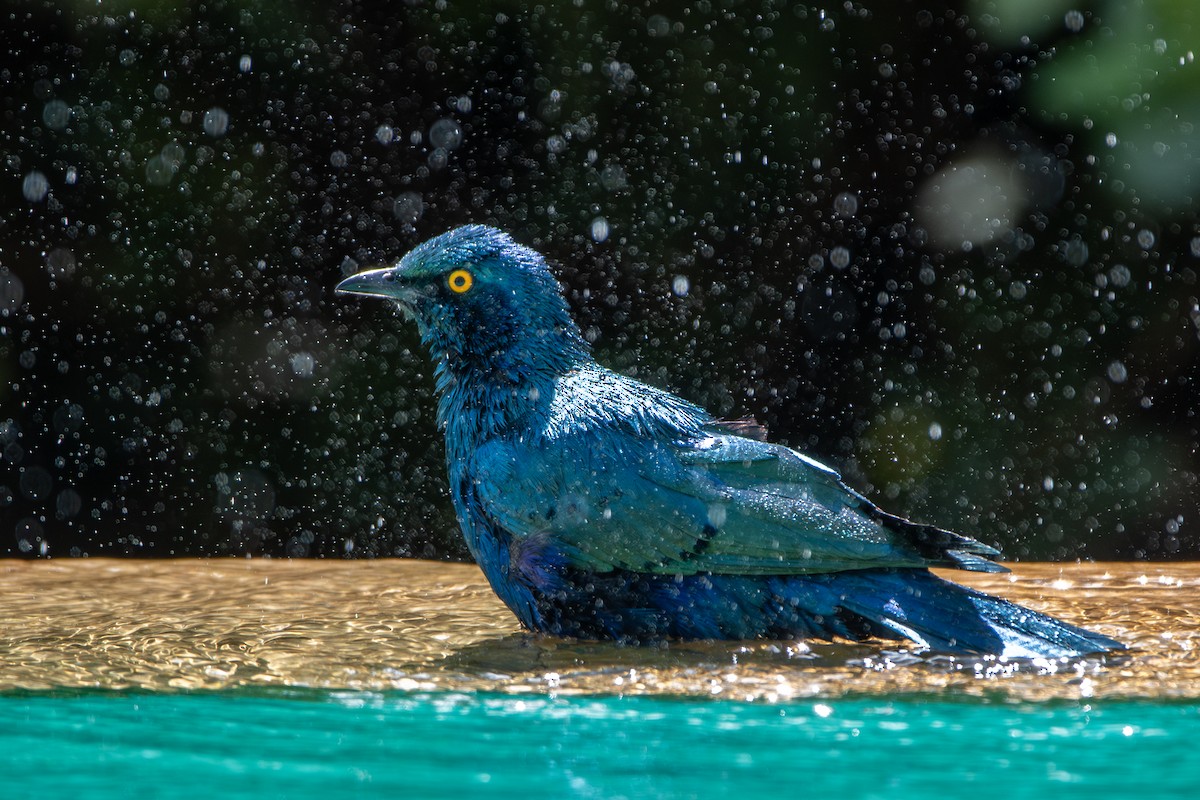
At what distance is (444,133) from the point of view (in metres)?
7.41

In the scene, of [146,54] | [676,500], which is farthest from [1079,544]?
[146,54]

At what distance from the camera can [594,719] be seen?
2.82 m

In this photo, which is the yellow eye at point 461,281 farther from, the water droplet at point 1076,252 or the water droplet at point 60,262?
the water droplet at point 1076,252

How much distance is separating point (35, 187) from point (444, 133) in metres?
2.06

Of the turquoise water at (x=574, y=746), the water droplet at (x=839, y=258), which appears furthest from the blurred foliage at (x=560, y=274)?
the turquoise water at (x=574, y=746)

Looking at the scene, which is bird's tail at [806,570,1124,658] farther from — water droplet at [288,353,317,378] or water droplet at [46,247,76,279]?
water droplet at [46,247,76,279]

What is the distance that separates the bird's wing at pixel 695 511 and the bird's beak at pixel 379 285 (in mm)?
729

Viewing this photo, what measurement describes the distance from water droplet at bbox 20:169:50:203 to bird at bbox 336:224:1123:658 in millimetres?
4109

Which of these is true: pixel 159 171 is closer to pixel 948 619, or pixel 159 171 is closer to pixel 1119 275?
pixel 1119 275

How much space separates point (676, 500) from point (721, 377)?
354 centimetres

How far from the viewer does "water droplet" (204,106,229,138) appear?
7113 mm

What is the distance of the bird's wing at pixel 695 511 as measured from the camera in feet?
11.9

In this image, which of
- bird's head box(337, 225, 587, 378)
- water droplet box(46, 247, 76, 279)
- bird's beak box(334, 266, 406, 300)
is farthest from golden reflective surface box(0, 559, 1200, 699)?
water droplet box(46, 247, 76, 279)

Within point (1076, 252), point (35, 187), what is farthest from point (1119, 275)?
point (35, 187)
